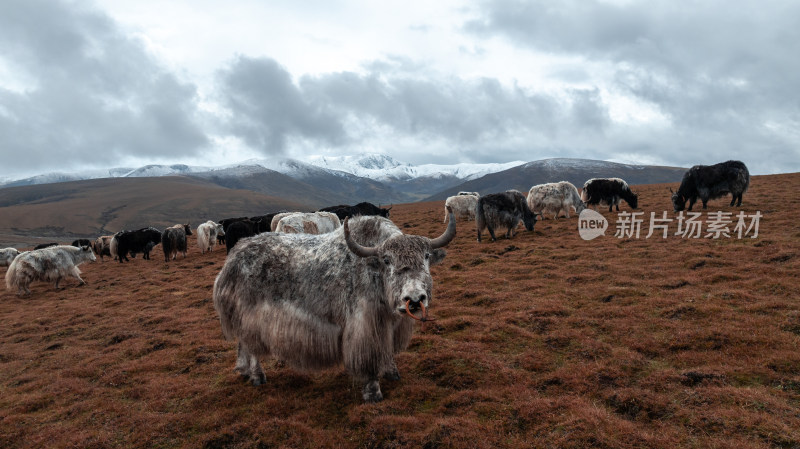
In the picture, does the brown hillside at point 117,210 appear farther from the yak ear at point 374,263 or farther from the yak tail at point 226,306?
the yak ear at point 374,263

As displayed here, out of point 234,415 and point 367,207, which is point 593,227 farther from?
point 234,415

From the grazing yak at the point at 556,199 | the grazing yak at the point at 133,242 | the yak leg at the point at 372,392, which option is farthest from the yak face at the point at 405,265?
the grazing yak at the point at 133,242

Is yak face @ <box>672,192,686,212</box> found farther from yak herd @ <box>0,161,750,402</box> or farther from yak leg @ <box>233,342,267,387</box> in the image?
yak leg @ <box>233,342,267,387</box>

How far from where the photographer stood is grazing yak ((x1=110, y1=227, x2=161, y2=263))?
21.8 metres

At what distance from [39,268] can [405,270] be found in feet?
60.8

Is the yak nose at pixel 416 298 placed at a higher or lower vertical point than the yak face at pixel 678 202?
lower

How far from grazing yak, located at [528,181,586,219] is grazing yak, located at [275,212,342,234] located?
11615 millimetres

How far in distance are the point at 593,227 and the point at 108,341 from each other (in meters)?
17.9

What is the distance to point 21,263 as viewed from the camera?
14680 mm

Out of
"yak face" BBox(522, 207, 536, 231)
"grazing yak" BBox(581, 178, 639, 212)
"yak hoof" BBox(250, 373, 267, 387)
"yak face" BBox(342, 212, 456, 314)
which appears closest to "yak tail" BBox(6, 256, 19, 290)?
"yak hoof" BBox(250, 373, 267, 387)

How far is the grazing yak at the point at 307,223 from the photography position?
14871mm

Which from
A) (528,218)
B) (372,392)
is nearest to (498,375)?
(372,392)

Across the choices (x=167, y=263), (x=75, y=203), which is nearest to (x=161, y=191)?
(x=75, y=203)

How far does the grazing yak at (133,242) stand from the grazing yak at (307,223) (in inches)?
505
